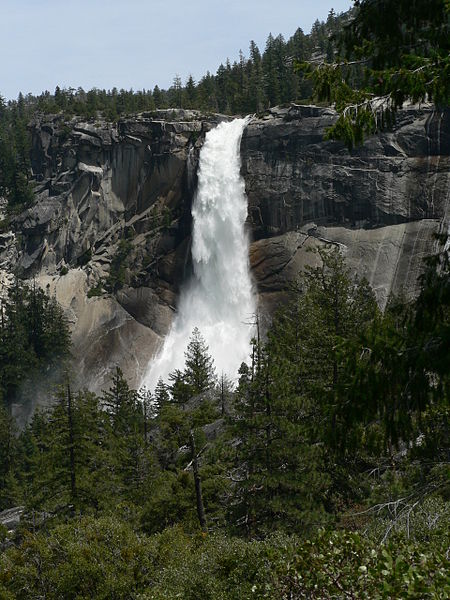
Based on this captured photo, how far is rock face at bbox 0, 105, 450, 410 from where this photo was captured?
205 ft

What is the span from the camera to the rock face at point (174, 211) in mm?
62531

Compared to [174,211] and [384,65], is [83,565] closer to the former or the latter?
[384,65]

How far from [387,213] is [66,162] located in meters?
44.8

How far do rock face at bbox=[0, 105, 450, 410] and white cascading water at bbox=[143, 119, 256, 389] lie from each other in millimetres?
1326

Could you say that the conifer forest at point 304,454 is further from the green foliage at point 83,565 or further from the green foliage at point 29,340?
the green foliage at point 29,340

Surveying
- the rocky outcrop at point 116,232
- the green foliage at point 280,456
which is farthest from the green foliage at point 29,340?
the green foliage at point 280,456

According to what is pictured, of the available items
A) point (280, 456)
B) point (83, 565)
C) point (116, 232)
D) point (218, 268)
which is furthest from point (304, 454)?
point (116, 232)

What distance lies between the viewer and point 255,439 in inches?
744

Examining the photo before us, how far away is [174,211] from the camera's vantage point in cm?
7631

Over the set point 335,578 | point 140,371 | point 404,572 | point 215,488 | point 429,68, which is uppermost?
point 429,68

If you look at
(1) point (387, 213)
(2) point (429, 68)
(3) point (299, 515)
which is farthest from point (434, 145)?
(2) point (429, 68)

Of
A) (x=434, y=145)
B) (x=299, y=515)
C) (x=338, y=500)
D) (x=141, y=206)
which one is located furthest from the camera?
(x=141, y=206)

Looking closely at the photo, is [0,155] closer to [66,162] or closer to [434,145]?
[66,162]

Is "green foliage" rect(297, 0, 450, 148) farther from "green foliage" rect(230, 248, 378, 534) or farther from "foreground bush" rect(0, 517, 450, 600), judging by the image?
"green foliage" rect(230, 248, 378, 534)
